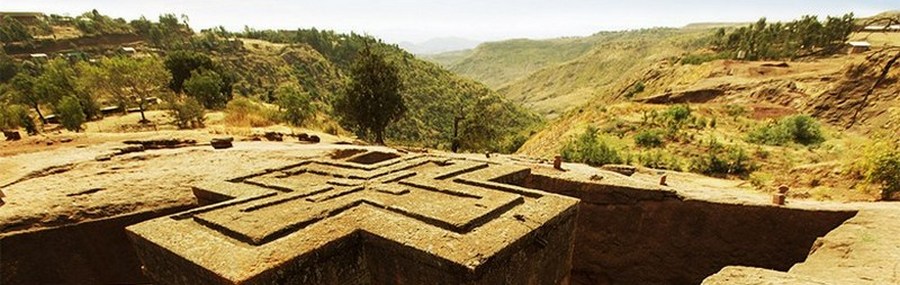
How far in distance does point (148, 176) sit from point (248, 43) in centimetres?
7644

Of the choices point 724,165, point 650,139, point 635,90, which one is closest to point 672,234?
point 724,165

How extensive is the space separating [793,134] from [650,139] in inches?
197

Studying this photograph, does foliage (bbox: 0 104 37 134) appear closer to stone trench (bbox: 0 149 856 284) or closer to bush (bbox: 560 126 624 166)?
stone trench (bbox: 0 149 856 284)

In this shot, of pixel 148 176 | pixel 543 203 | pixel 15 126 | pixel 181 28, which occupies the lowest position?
pixel 15 126

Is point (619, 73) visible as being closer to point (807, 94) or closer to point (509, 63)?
point (807, 94)

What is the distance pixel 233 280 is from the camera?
381 cm

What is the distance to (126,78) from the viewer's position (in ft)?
85.7

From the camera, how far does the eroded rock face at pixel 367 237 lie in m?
4.27

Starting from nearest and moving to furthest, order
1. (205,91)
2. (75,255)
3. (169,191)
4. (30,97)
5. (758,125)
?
1. (75,255)
2. (169,191)
3. (758,125)
4. (30,97)
5. (205,91)

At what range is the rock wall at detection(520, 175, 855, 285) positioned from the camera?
268 inches

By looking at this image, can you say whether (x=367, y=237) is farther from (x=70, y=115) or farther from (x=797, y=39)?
(x=797, y=39)

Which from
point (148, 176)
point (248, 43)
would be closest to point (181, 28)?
point (248, 43)

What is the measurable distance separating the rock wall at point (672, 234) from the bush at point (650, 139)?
400 inches

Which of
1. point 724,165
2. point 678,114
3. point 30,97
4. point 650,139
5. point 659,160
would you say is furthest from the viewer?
point 30,97
